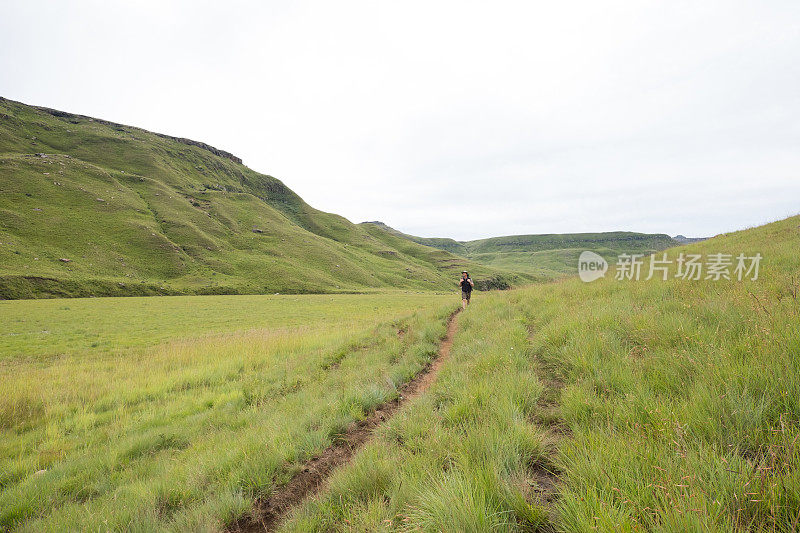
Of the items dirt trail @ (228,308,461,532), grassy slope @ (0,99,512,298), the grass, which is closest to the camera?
dirt trail @ (228,308,461,532)

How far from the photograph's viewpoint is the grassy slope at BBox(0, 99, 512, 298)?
6112 cm

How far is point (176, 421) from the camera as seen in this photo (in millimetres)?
7129

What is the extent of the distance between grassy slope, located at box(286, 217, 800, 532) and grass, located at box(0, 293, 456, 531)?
1533 mm

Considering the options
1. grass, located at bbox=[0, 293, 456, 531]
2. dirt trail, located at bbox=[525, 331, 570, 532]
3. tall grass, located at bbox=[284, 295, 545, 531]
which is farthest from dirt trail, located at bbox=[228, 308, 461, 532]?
dirt trail, located at bbox=[525, 331, 570, 532]

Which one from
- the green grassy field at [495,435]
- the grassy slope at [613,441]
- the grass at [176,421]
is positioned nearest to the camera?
the grassy slope at [613,441]

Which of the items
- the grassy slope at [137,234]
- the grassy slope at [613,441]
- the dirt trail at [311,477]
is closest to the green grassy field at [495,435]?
the grassy slope at [613,441]

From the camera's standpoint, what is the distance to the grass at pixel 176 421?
3799 millimetres

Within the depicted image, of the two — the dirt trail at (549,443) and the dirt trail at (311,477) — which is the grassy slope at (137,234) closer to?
the dirt trail at (311,477)

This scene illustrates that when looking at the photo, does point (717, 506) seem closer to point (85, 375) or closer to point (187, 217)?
point (85, 375)

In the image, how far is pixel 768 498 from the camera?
157 centimetres

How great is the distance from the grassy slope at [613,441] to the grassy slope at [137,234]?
71433 mm

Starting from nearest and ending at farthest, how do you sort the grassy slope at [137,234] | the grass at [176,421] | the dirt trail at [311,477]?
the dirt trail at [311,477] → the grass at [176,421] → the grassy slope at [137,234]

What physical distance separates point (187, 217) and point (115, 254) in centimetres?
3577

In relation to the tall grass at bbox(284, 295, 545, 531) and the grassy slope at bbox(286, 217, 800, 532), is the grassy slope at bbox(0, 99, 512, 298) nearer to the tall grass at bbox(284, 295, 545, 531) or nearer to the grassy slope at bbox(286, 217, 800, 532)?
the tall grass at bbox(284, 295, 545, 531)
